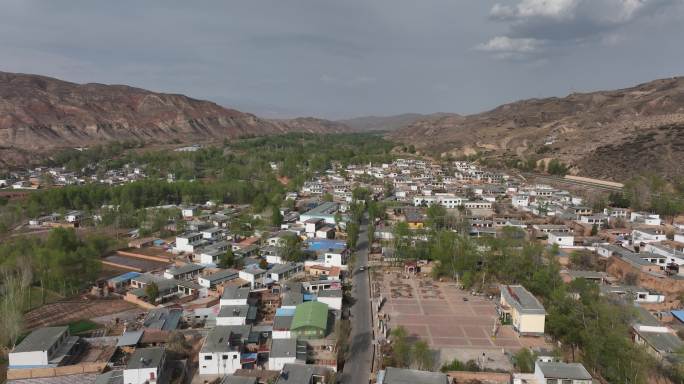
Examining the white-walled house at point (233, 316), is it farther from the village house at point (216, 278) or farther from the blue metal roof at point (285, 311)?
the village house at point (216, 278)

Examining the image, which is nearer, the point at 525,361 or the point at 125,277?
the point at 525,361

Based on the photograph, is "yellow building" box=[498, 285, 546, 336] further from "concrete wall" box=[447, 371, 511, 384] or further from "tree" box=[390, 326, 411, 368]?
"tree" box=[390, 326, 411, 368]

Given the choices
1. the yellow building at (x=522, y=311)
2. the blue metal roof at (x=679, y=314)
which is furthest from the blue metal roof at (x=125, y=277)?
the blue metal roof at (x=679, y=314)

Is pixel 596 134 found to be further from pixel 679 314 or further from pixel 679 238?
pixel 679 314

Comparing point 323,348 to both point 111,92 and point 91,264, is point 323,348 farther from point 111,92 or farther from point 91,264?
point 111,92

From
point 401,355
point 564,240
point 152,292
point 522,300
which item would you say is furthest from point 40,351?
point 564,240

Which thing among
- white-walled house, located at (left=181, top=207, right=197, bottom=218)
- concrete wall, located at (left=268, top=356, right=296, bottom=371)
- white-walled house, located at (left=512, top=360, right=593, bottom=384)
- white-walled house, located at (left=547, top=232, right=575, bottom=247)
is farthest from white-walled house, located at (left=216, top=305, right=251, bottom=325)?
white-walled house, located at (left=181, top=207, right=197, bottom=218)
